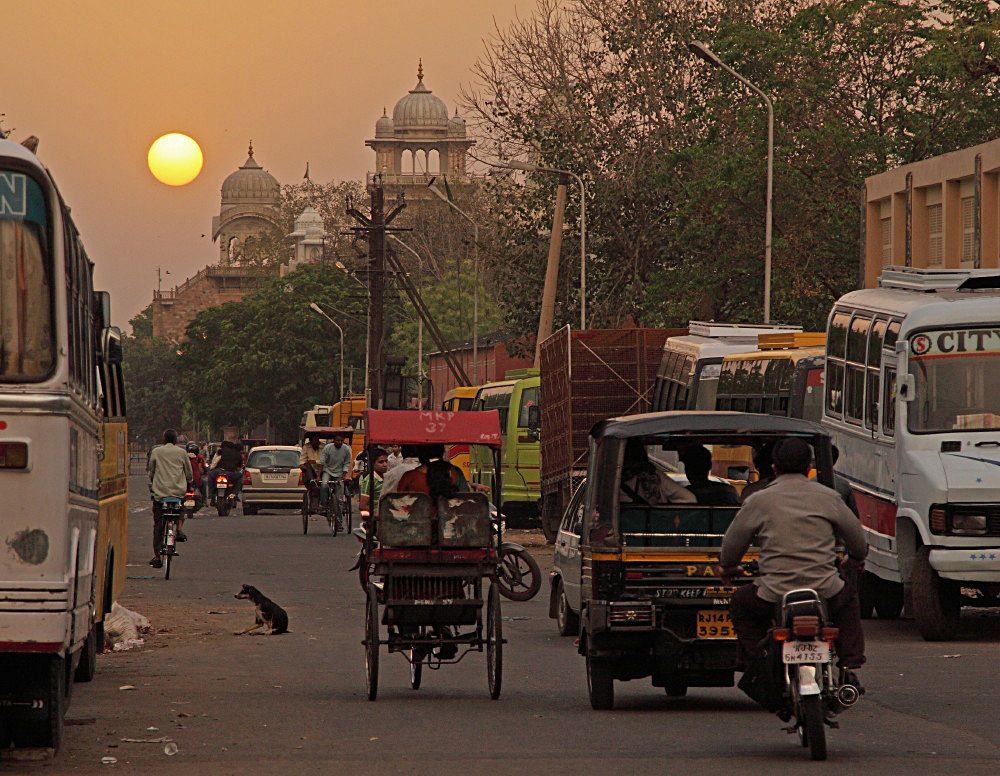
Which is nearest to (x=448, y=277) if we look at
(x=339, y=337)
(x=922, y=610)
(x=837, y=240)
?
(x=339, y=337)

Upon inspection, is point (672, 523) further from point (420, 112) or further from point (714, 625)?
point (420, 112)

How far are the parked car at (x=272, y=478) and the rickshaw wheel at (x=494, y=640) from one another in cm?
3389

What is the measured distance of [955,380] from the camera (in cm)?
1725

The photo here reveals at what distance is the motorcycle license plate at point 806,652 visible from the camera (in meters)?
9.36

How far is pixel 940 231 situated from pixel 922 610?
30.2 metres

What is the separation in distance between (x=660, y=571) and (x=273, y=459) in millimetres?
35216

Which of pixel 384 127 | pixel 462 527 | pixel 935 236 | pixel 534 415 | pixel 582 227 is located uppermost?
pixel 384 127

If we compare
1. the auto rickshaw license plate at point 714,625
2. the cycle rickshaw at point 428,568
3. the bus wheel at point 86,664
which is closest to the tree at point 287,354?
the bus wheel at point 86,664

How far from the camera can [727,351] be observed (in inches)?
1080

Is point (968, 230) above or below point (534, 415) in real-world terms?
above

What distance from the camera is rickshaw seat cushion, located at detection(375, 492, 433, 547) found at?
1273cm

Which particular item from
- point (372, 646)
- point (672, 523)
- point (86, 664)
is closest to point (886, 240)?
point (86, 664)

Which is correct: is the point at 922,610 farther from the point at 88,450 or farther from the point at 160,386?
the point at 160,386

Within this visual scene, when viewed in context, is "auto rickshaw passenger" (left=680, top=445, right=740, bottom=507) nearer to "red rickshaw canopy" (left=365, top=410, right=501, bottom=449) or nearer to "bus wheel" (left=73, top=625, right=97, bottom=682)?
"red rickshaw canopy" (left=365, top=410, right=501, bottom=449)
